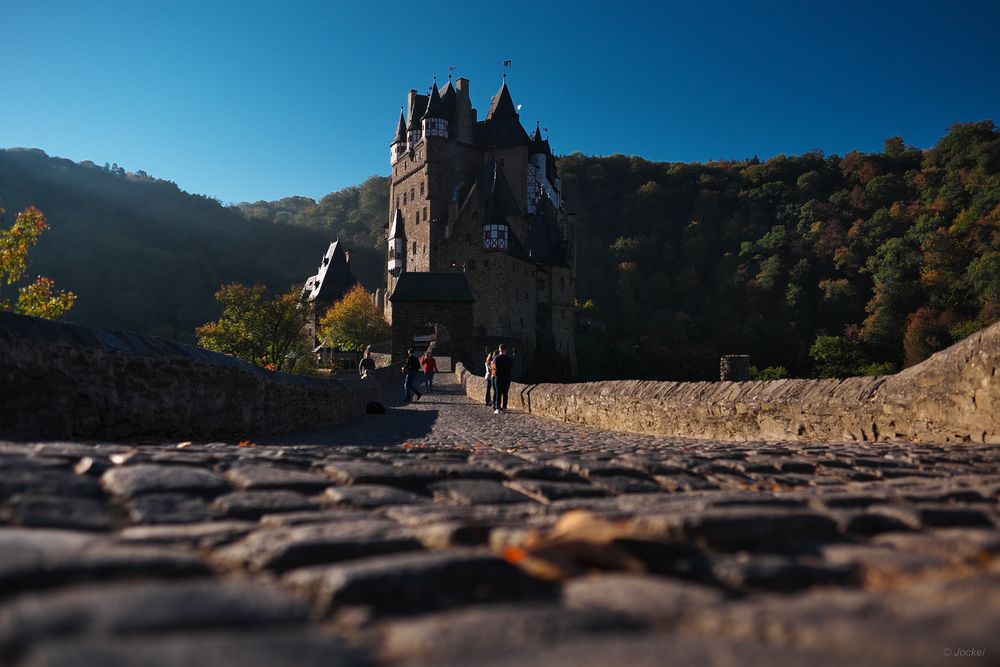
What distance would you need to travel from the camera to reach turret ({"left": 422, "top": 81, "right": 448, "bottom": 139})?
6059cm

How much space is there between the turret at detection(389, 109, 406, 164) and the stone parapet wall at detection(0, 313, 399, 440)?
204 feet

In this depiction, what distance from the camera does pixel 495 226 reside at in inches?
2055

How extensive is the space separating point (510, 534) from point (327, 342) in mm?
58746

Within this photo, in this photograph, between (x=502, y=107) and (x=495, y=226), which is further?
(x=502, y=107)

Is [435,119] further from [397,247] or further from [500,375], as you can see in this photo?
[500,375]

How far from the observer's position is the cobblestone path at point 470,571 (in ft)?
3.69

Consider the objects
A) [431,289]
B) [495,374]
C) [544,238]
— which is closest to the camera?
[495,374]

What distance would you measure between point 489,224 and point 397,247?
47.0 feet

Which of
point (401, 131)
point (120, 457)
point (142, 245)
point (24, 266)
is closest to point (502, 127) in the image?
point (401, 131)

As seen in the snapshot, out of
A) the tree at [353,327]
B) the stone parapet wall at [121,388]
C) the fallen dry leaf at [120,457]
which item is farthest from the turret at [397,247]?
the fallen dry leaf at [120,457]

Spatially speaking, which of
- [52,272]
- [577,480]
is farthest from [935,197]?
[52,272]

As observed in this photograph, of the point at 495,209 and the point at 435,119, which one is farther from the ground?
the point at 435,119

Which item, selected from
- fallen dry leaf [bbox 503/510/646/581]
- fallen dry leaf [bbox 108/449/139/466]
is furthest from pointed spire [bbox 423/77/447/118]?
fallen dry leaf [bbox 503/510/646/581]

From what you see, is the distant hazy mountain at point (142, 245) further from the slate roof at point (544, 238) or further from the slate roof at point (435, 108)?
the slate roof at point (544, 238)
